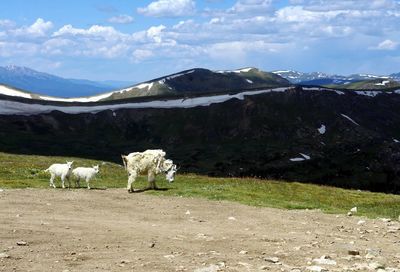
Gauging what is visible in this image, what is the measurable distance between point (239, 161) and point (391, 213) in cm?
13479

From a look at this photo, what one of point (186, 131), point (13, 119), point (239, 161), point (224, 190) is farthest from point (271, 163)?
point (224, 190)

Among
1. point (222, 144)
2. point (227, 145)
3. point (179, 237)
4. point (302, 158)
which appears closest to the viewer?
point (179, 237)

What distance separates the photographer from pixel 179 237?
20.1m

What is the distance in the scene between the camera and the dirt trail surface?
1591 cm

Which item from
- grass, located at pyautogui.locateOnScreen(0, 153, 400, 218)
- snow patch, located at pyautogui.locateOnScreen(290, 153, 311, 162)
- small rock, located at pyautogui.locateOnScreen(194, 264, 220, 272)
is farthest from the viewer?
snow patch, located at pyautogui.locateOnScreen(290, 153, 311, 162)

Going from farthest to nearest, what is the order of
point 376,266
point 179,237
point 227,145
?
point 227,145, point 179,237, point 376,266

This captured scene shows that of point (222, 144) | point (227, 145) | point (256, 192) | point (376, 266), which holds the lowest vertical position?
point (227, 145)

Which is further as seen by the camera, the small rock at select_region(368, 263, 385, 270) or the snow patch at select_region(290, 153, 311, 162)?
the snow patch at select_region(290, 153, 311, 162)

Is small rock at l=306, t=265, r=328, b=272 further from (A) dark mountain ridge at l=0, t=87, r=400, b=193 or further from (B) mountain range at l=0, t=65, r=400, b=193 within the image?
(A) dark mountain ridge at l=0, t=87, r=400, b=193

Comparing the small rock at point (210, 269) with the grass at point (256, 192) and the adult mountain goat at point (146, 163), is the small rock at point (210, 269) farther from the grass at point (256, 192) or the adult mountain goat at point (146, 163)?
the adult mountain goat at point (146, 163)

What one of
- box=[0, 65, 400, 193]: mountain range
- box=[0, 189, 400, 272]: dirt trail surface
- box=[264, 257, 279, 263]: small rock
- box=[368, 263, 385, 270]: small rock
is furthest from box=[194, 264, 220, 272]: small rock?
box=[0, 65, 400, 193]: mountain range

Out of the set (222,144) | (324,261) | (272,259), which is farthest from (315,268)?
(222,144)

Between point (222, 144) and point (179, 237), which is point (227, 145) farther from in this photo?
point (179, 237)

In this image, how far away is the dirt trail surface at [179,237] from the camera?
1591 centimetres
